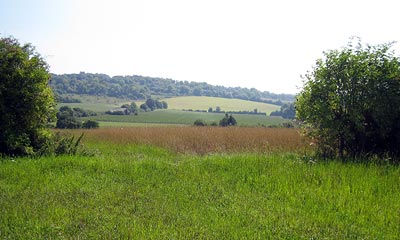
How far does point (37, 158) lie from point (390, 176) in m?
10.7

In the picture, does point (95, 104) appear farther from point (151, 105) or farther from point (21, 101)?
point (21, 101)

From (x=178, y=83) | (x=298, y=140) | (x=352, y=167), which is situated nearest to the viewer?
(x=352, y=167)

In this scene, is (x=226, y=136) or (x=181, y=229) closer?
(x=181, y=229)

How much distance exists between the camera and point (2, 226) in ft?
18.0

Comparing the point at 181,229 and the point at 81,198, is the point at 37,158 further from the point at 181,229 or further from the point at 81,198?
the point at 181,229

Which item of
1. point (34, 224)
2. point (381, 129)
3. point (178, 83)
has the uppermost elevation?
point (178, 83)

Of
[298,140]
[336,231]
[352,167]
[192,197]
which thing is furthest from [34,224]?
[298,140]

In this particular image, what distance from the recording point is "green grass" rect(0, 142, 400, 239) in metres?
5.51

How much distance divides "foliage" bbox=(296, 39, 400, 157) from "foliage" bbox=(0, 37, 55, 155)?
380 inches

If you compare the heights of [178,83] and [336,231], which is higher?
[178,83]

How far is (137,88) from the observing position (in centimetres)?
11438

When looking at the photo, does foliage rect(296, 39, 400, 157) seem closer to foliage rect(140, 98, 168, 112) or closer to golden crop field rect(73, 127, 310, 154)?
golden crop field rect(73, 127, 310, 154)

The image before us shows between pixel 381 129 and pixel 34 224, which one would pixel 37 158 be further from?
pixel 381 129

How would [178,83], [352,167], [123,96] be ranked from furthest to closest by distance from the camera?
[178,83], [123,96], [352,167]
